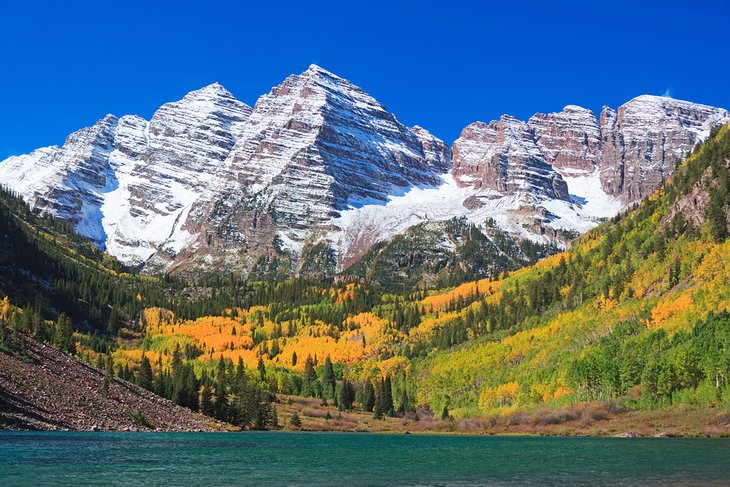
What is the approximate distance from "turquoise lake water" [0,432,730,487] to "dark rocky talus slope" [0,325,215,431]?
6.74 m

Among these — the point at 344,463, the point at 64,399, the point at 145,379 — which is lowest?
the point at 344,463

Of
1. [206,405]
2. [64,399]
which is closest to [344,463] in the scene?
[64,399]

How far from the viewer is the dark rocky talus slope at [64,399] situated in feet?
399

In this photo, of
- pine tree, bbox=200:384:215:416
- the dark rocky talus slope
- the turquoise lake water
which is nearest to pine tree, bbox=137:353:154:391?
pine tree, bbox=200:384:215:416

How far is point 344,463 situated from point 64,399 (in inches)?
2380

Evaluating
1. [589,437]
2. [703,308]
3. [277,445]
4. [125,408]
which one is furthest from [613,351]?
[125,408]

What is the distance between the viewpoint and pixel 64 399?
429 ft

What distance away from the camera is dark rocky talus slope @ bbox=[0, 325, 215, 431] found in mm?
121750

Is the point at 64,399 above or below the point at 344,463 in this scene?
above

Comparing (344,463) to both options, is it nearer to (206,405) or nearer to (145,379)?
(206,405)

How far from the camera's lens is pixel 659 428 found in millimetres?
141250

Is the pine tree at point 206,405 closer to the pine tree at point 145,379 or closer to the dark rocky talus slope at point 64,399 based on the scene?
the pine tree at point 145,379

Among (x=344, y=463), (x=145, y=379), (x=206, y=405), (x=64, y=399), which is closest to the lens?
(x=344, y=463)

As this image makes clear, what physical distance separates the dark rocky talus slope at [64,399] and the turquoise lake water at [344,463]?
674 cm
